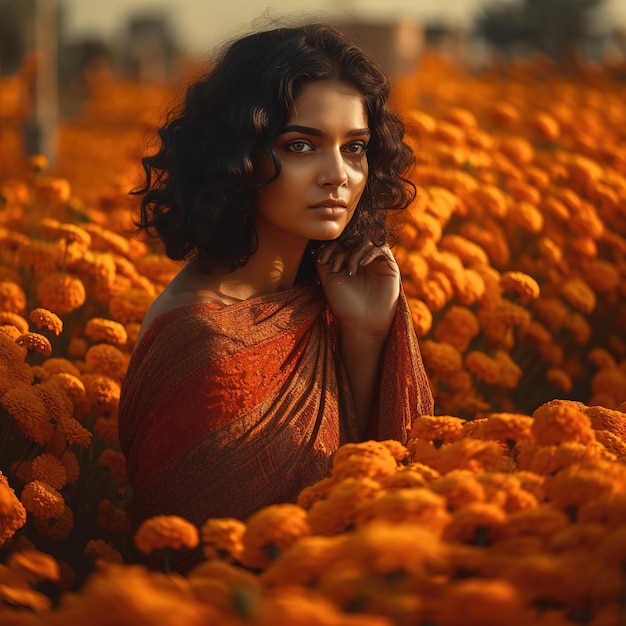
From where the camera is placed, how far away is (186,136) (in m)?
2.38

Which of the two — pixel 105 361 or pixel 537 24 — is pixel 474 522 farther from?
pixel 537 24

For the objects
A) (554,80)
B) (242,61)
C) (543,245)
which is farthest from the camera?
(554,80)

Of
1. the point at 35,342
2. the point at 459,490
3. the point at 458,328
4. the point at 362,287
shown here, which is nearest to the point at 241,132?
the point at 362,287

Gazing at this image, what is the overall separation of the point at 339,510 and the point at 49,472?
922 mm

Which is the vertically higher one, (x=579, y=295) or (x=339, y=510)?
(x=339, y=510)

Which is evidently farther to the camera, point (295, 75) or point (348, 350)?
point (348, 350)

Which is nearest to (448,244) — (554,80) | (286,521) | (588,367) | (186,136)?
(588,367)

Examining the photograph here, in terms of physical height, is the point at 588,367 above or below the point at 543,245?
below

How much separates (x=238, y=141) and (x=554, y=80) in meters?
7.38

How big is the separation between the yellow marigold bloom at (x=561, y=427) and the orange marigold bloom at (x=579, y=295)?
1.61m

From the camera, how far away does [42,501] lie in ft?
6.94

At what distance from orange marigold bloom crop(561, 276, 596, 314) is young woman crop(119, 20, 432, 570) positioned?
1031 mm

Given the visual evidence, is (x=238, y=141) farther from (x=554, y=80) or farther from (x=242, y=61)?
(x=554, y=80)

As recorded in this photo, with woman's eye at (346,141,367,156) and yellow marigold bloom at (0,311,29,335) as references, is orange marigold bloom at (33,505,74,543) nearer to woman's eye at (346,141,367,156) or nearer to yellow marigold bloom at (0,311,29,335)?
yellow marigold bloom at (0,311,29,335)
